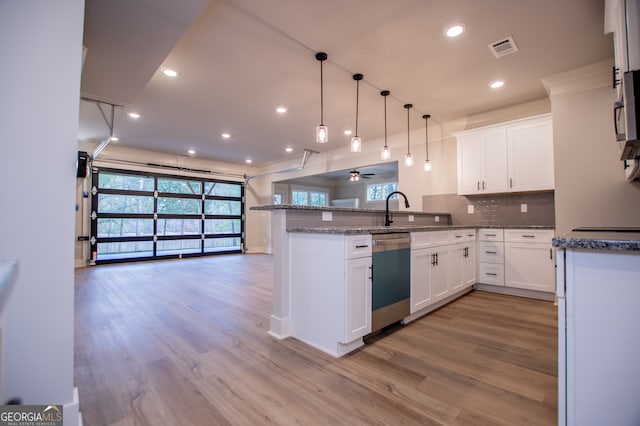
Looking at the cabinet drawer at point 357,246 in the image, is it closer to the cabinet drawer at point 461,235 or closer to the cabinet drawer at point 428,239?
the cabinet drawer at point 428,239

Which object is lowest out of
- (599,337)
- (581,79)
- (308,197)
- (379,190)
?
(599,337)

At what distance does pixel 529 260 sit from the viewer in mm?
3619

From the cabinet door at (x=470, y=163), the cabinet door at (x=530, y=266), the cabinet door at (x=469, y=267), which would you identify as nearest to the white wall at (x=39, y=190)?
the cabinet door at (x=469, y=267)

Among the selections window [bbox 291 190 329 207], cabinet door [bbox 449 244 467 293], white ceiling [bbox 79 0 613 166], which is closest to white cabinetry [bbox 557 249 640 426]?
white ceiling [bbox 79 0 613 166]

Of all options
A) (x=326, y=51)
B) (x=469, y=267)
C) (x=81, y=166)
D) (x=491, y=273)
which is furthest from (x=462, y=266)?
(x=81, y=166)

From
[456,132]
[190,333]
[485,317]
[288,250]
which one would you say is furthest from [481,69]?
[190,333]

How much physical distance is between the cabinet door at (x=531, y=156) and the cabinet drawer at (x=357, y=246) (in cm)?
292

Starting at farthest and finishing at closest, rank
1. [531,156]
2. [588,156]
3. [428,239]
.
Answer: [531,156], [588,156], [428,239]

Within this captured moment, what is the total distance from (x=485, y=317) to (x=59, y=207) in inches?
137

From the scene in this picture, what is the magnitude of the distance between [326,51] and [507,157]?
9.61 ft

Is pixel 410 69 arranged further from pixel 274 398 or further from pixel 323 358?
pixel 274 398

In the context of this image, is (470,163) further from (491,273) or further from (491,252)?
(491,273)

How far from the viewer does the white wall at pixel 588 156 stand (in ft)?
9.42

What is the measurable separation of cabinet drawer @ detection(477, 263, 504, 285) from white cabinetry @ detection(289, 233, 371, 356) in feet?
8.48
